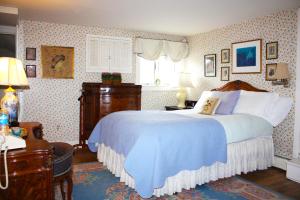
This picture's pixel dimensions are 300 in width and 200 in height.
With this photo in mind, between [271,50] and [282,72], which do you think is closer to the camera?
[282,72]

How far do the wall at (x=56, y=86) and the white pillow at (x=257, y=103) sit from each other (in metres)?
2.92

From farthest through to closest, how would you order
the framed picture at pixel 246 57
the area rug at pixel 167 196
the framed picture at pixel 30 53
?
the framed picture at pixel 30 53 → the framed picture at pixel 246 57 → the area rug at pixel 167 196

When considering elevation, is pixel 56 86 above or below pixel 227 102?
above

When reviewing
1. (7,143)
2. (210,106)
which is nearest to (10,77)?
(7,143)

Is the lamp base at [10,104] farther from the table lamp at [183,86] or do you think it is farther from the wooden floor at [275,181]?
the table lamp at [183,86]

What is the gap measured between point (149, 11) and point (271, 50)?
82.0 inches

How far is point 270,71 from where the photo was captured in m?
4.09

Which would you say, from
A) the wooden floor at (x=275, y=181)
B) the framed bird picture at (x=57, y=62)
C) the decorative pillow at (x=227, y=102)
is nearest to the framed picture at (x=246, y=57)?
the decorative pillow at (x=227, y=102)

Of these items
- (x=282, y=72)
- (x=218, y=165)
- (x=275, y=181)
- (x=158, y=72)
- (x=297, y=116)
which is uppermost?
(x=158, y=72)

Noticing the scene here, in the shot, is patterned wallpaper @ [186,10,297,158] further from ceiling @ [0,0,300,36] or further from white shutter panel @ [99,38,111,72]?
white shutter panel @ [99,38,111,72]

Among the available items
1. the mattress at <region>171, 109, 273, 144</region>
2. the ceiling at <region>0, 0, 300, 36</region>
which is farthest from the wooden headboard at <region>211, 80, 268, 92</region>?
the ceiling at <region>0, 0, 300, 36</region>

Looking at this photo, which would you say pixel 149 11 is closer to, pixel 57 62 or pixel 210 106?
pixel 210 106

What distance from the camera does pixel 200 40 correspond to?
5.71 m

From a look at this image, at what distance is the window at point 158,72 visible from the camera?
19.2ft
